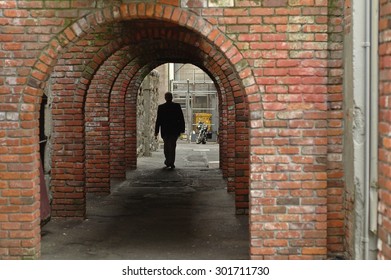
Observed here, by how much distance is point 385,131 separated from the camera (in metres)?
4.69

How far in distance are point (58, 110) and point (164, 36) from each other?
6.71 feet

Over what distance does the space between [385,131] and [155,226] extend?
172 inches

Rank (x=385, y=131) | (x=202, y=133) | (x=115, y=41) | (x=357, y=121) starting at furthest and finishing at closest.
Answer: (x=202, y=133)
(x=115, y=41)
(x=357, y=121)
(x=385, y=131)

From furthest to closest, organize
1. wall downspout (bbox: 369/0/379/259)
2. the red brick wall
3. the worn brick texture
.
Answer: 1. the worn brick texture
2. wall downspout (bbox: 369/0/379/259)
3. the red brick wall

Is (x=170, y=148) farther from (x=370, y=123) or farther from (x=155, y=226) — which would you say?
(x=370, y=123)

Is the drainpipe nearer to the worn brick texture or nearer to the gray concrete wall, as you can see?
the gray concrete wall

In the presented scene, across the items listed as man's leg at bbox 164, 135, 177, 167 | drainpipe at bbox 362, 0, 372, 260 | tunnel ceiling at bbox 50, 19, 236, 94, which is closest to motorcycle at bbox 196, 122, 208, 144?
→ man's leg at bbox 164, 135, 177, 167

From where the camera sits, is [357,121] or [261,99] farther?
[261,99]

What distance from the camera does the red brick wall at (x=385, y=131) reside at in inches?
181

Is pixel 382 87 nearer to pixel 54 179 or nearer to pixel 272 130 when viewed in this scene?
pixel 272 130

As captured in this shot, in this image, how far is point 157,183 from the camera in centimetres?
1304

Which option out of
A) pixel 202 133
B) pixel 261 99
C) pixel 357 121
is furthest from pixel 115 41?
pixel 202 133

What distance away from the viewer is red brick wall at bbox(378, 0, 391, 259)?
4586 mm

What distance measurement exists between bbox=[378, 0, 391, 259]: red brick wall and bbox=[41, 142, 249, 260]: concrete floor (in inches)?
85.0
